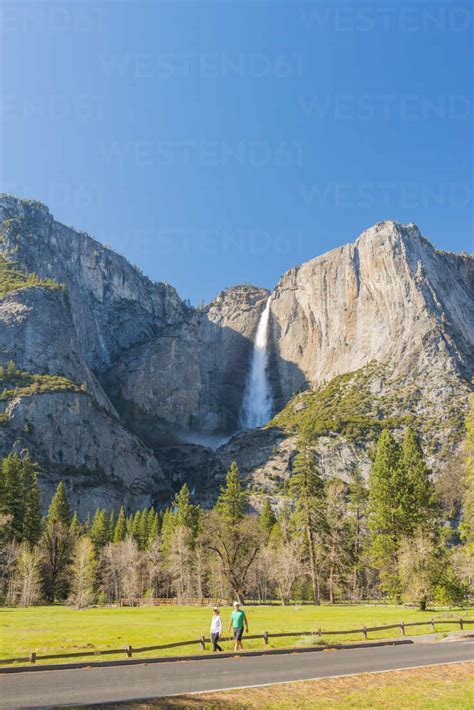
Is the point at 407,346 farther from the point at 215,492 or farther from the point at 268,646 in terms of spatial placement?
the point at 268,646

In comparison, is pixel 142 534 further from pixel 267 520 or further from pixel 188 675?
pixel 188 675

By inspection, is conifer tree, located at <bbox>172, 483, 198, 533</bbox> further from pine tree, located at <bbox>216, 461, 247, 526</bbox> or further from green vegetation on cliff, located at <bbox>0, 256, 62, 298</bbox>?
green vegetation on cliff, located at <bbox>0, 256, 62, 298</bbox>

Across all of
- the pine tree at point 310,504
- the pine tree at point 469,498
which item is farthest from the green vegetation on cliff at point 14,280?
the pine tree at point 469,498

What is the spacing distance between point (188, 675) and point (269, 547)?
194ft

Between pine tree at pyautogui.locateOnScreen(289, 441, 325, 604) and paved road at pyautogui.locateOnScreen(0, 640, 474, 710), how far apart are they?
3254 cm

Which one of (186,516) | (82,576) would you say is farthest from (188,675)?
(186,516)

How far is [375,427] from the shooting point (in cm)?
13200

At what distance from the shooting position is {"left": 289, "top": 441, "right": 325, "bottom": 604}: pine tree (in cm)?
5422

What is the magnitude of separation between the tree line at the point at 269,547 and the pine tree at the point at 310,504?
0.11 m

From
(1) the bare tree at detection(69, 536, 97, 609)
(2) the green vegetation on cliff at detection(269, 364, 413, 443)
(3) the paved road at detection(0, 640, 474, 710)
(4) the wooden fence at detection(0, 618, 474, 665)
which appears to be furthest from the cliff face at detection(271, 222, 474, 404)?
(3) the paved road at detection(0, 640, 474, 710)

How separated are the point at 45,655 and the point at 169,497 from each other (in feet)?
422

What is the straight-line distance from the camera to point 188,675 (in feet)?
53.3

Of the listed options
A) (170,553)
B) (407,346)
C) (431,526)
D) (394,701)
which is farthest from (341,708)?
(407,346)

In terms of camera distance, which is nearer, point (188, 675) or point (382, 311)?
point (188, 675)
